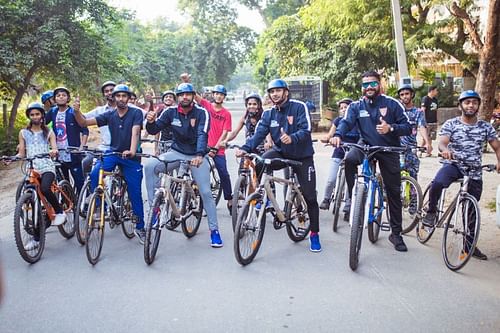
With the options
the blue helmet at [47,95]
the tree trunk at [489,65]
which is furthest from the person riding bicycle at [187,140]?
the tree trunk at [489,65]

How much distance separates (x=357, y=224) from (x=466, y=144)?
60.3 inches

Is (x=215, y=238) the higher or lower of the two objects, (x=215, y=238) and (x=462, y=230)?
the lower

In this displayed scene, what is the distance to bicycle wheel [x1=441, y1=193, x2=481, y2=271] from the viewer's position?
5694 mm

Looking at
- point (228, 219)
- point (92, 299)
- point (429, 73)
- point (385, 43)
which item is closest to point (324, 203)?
point (228, 219)

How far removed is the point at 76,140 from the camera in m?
7.91

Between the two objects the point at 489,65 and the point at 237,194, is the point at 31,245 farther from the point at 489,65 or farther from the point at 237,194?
the point at 489,65

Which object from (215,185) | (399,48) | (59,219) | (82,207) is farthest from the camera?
(399,48)

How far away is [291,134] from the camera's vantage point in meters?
6.25

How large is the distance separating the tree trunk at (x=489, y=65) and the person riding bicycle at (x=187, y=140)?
313 inches

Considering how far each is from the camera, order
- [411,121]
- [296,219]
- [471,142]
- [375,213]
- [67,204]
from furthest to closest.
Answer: [411,121]
[67,204]
[296,219]
[375,213]
[471,142]

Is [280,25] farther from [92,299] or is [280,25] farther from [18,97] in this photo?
[92,299]

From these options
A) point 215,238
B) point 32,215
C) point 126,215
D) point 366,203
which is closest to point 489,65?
point 366,203

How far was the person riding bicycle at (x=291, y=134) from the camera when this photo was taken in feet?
20.7

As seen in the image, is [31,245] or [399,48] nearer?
[31,245]
